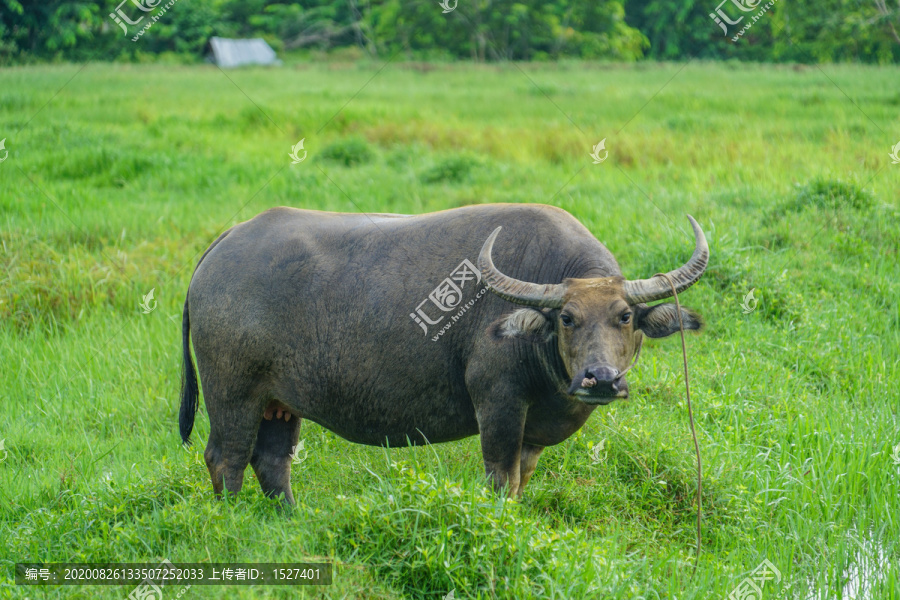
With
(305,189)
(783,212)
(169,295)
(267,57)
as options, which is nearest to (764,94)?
(783,212)

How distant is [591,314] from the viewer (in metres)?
3.48

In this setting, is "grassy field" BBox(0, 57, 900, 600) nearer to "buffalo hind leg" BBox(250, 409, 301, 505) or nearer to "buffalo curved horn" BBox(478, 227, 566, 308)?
"buffalo hind leg" BBox(250, 409, 301, 505)

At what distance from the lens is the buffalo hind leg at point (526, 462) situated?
13.8ft

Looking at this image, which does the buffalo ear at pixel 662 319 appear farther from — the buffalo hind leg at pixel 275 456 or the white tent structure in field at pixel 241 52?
the white tent structure in field at pixel 241 52

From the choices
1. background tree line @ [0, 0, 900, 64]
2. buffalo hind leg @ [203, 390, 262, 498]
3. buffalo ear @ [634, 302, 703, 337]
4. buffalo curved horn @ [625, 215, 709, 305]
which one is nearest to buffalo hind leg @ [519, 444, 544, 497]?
buffalo ear @ [634, 302, 703, 337]

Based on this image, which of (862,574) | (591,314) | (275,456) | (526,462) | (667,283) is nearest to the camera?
(591,314)

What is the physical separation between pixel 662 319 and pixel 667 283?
18 cm

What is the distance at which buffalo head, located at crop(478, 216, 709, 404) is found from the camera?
11.2ft

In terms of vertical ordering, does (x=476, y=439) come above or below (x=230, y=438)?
below

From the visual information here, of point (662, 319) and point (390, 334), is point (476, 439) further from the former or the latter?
point (662, 319)

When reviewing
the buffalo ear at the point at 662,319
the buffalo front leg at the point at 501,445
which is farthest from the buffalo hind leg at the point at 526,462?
the buffalo ear at the point at 662,319

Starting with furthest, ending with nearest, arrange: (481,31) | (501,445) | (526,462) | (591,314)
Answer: (481,31), (526,462), (501,445), (591,314)

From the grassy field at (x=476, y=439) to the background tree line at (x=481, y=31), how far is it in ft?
39.7

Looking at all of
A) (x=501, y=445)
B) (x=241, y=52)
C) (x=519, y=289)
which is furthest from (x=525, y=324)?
(x=241, y=52)
